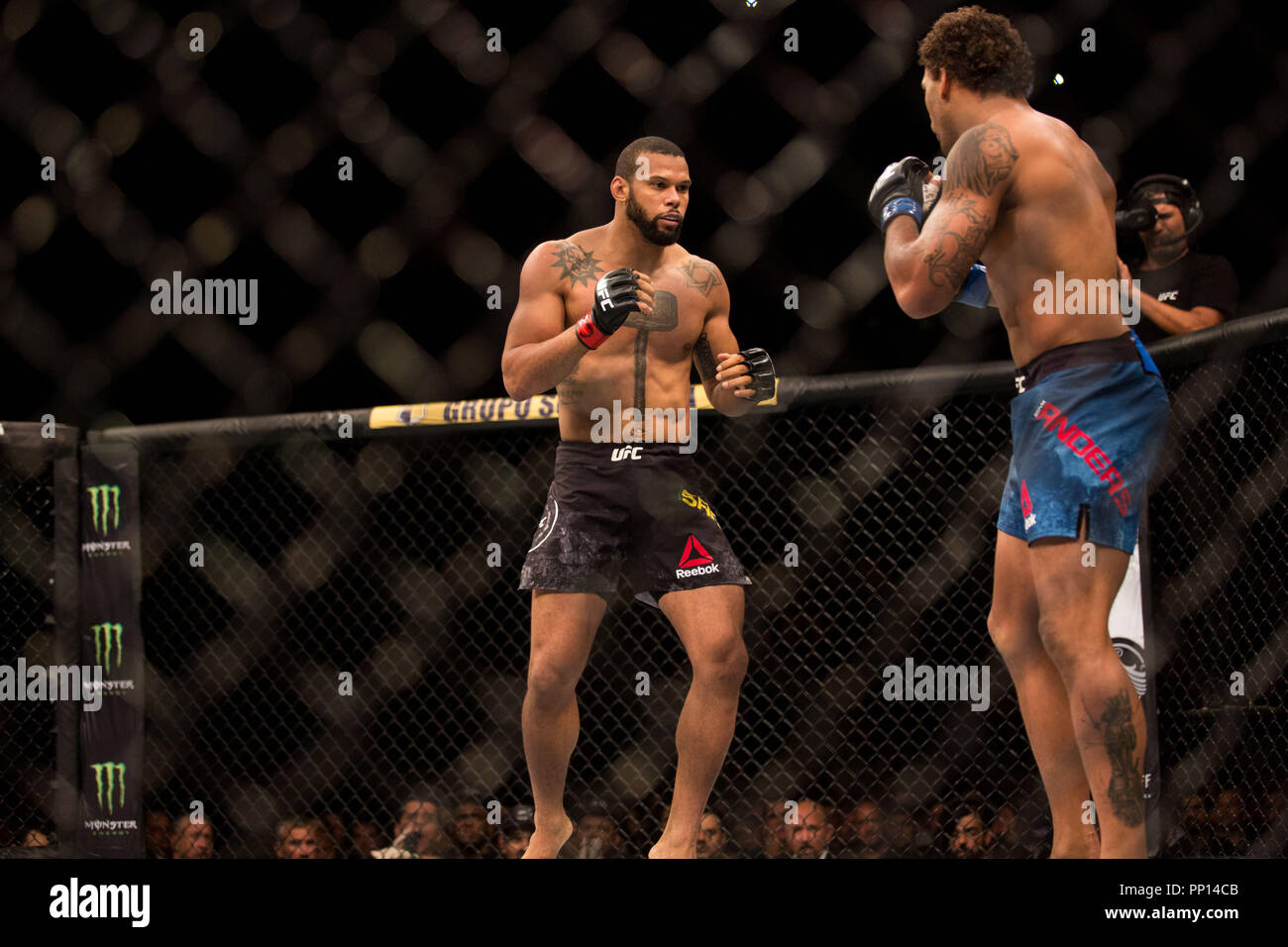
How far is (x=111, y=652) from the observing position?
3.05 m

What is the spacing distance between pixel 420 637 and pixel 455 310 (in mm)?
1195

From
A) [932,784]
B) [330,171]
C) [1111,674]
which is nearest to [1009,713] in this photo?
[932,784]

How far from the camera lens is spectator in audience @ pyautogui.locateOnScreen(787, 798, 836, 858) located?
328 cm

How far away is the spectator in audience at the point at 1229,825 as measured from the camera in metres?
2.79

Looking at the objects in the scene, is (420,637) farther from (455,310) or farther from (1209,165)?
(1209,165)

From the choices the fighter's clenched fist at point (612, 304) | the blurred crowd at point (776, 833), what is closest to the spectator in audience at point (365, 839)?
the blurred crowd at point (776, 833)

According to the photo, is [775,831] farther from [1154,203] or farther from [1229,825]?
[1154,203]

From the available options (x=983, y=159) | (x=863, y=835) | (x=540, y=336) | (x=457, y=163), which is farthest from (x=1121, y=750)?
(x=457, y=163)

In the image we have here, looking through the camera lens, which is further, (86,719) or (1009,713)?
(1009,713)

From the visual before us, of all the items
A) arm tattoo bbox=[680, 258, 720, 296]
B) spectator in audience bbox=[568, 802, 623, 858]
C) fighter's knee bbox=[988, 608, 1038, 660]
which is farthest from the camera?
spectator in audience bbox=[568, 802, 623, 858]

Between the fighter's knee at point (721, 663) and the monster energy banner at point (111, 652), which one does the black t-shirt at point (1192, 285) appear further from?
the monster energy banner at point (111, 652)

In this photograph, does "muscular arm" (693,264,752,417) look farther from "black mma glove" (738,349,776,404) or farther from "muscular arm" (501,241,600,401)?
"muscular arm" (501,241,600,401)

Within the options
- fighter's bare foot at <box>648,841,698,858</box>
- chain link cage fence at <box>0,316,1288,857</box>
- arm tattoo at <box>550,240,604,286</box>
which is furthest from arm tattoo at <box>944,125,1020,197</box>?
chain link cage fence at <box>0,316,1288,857</box>

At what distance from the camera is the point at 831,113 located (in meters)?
4.13
